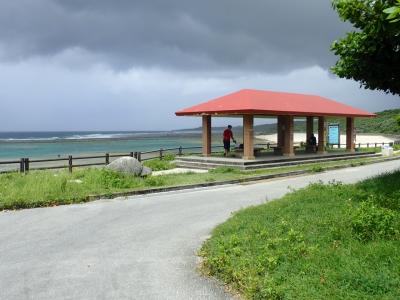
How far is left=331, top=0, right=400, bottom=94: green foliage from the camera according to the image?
8.27 metres

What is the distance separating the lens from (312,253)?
571 cm

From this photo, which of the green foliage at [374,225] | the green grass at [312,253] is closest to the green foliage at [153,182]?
the green grass at [312,253]

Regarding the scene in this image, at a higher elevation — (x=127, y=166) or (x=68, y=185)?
(x=127, y=166)

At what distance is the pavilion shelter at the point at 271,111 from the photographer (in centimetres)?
2188

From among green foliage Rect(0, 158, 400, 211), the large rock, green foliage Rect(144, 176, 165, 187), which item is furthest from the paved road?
the large rock

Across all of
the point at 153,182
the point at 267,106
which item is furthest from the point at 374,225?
the point at 267,106

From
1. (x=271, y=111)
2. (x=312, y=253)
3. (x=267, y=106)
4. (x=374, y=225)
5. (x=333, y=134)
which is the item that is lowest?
(x=312, y=253)

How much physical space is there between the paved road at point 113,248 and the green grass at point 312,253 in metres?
0.42

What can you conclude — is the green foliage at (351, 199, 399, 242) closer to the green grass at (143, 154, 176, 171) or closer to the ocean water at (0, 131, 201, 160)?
the green grass at (143, 154, 176, 171)

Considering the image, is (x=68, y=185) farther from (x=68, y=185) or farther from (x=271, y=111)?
(x=271, y=111)

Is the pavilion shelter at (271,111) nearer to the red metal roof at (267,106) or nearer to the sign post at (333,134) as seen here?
the red metal roof at (267,106)

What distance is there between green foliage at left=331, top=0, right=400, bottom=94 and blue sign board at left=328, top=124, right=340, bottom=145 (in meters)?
23.4

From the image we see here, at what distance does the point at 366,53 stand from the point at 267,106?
12.6 m

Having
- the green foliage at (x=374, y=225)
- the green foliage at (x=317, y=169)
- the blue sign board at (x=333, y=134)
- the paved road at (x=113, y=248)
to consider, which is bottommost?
the paved road at (x=113, y=248)
